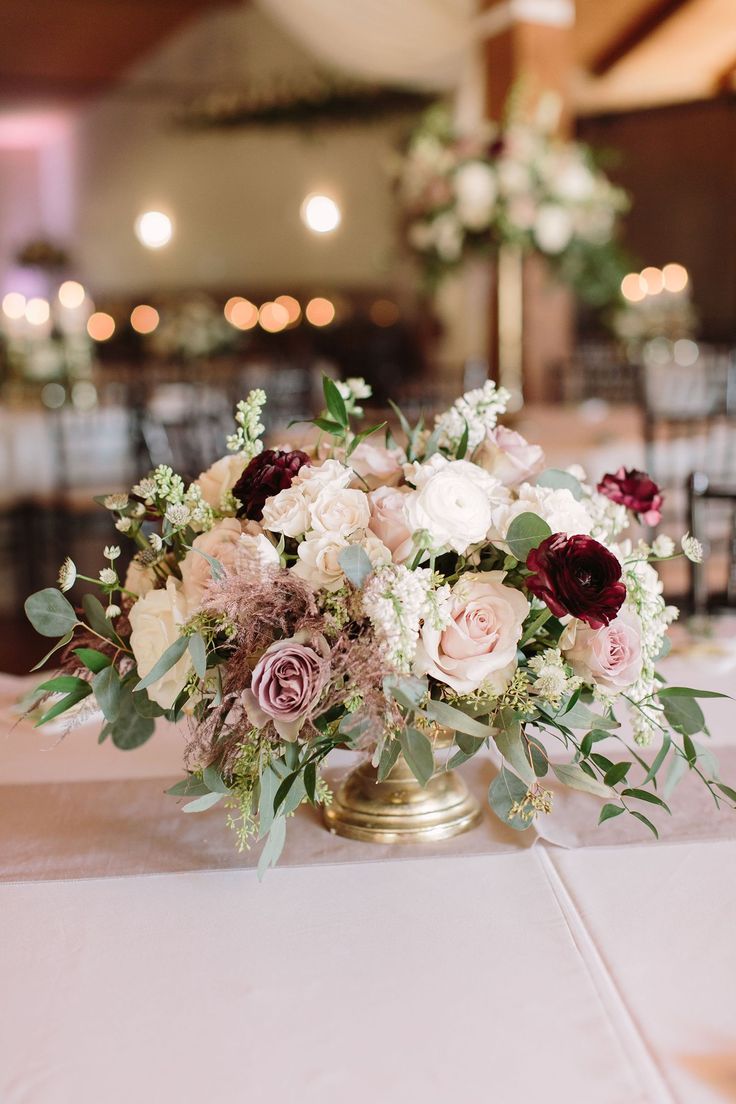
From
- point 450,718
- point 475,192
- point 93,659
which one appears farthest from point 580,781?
point 475,192

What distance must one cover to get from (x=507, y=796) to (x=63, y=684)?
1.41 ft

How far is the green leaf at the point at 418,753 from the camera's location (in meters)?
0.93

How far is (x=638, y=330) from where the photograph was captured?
7324 millimetres

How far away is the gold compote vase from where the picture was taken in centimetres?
112

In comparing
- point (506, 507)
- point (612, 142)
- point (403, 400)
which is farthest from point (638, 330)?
point (506, 507)

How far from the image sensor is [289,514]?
1.01 m

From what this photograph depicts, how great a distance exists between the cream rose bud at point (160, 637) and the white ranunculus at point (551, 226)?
159 inches

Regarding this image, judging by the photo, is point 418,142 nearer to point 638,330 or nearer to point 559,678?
point 638,330

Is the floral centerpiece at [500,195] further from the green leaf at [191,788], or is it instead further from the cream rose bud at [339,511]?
the green leaf at [191,788]

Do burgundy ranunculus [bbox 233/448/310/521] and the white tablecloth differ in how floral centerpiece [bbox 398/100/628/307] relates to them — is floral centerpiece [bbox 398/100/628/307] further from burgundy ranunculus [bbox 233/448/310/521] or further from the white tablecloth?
the white tablecloth

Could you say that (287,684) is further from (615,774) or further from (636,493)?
(636,493)

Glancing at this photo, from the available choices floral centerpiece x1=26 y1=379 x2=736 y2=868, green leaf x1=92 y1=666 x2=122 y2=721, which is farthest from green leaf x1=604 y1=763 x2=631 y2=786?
green leaf x1=92 y1=666 x2=122 y2=721

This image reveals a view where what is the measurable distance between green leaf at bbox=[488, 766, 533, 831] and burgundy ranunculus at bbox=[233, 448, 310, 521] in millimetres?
335

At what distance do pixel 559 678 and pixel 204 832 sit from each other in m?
0.42
